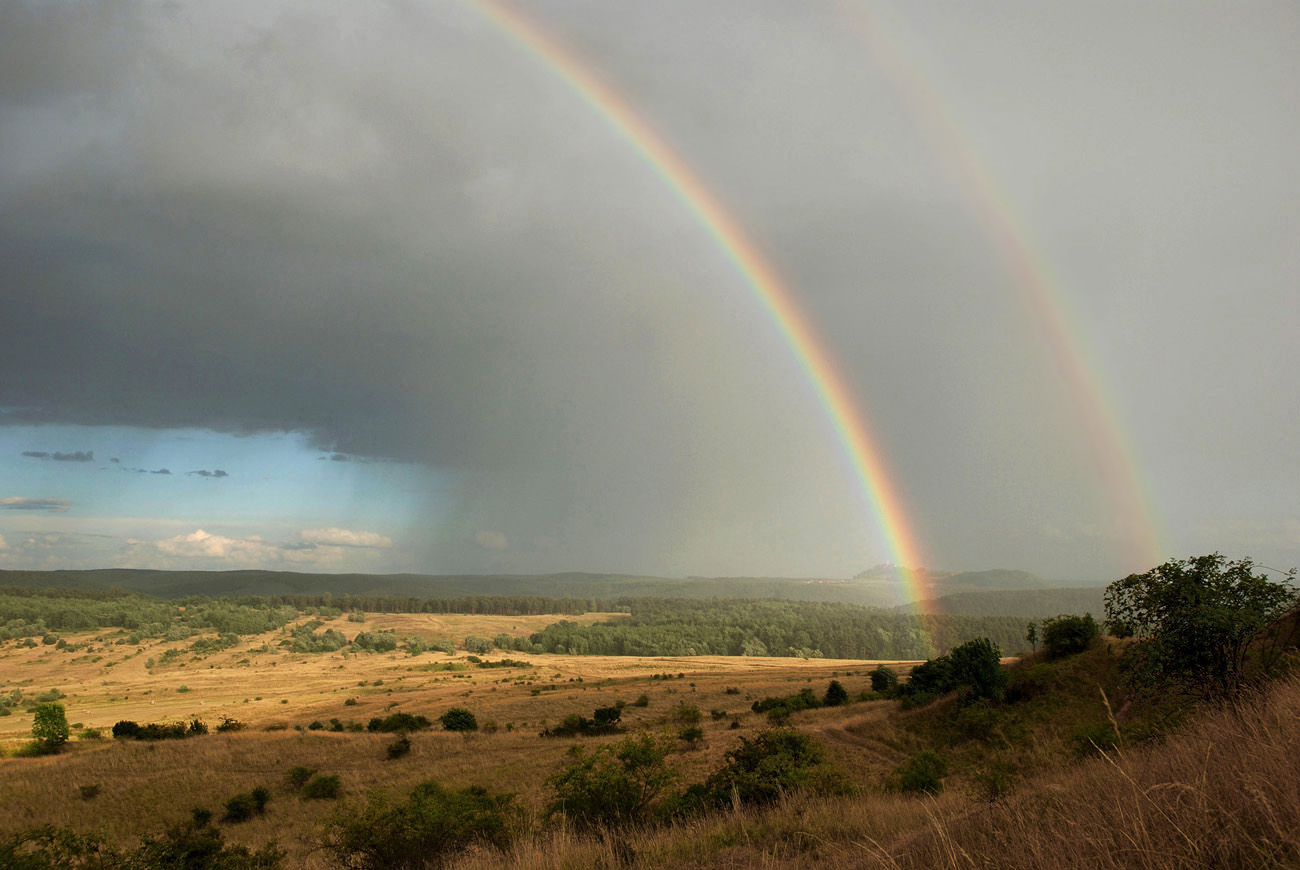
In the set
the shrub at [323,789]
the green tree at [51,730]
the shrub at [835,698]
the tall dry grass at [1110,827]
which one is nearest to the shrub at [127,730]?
the green tree at [51,730]

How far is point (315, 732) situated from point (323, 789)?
25.6 m

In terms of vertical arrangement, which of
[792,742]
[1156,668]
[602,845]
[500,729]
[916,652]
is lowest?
[916,652]

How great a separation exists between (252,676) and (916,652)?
177294mm

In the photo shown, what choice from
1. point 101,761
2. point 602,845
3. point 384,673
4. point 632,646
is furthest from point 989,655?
point 632,646

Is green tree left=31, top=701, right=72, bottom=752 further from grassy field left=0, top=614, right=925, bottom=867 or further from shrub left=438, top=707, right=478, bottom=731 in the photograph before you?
shrub left=438, top=707, right=478, bottom=731

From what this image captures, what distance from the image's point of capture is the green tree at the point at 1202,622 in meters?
15.1

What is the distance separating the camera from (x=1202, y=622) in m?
15.3

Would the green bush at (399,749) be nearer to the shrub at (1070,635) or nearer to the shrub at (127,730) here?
the shrub at (127,730)

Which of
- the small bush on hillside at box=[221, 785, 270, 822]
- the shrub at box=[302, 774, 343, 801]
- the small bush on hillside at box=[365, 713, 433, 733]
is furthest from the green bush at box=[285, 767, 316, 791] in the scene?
the small bush on hillside at box=[365, 713, 433, 733]

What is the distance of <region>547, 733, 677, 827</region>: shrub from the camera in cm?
1900

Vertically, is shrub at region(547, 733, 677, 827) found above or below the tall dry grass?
below

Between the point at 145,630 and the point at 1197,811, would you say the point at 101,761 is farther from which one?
the point at 145,630

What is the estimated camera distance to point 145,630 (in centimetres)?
18262

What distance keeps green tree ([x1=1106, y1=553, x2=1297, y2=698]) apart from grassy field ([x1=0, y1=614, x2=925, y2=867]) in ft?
54.3
